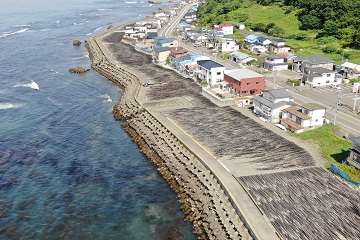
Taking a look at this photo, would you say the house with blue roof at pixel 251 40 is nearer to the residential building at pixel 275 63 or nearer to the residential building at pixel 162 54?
the residential building at pixel 275 63

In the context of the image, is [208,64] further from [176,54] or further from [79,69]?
[79,69]

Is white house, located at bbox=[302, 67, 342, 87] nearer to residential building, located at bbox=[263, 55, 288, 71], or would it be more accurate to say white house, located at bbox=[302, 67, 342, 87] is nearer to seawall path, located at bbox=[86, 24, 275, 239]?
residential building, located at bbox=[263, 55, 288, 71]

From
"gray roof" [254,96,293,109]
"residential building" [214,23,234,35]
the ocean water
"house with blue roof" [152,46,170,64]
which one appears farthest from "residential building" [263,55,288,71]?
"residential building" [214,23,234,35]

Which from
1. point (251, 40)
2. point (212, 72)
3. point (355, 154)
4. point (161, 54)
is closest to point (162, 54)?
point (161, 54)

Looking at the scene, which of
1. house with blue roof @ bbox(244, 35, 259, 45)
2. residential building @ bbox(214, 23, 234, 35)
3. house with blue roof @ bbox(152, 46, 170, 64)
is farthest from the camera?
residential building @ bbox(214, 23, 234, 35)

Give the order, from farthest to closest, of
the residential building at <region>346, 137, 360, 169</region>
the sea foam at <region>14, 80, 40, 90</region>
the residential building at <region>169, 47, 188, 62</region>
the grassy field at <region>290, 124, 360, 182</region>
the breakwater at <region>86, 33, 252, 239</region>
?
the residential building at <region>169, 47, 188, 62</region> → the sea foam at <region>14, 80, 40, 90</region> → the grassy field at <region>290, 124, 360, 182</region> → the residential building at <region>346, 137, 360, 169</region> → the breakwater at <region>86, 33, 252, 239</region>

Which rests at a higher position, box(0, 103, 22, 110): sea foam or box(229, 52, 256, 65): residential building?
box(229, 52, 256, 65): residential building

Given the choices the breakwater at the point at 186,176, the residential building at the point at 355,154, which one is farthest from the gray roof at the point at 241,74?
the residential building at the point at 355,154
